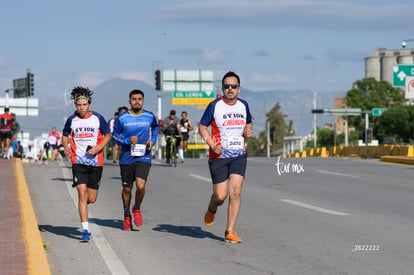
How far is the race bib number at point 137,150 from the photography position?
11.6 m

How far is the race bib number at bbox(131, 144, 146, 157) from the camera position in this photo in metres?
11.6

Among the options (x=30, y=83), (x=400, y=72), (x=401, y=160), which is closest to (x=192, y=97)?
(x=30, y=83)

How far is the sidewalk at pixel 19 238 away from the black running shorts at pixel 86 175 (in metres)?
0.81

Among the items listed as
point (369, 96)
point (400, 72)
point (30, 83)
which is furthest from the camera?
point (369, 96)

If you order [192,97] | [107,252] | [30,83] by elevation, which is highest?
[192,97]

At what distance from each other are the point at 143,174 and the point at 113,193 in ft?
21.0

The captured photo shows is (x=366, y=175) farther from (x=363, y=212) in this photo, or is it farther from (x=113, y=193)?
(x=363, y=212)

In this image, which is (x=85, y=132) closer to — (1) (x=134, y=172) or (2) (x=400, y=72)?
(1) (x=134, y=172)

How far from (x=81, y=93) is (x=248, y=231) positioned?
2789 mm

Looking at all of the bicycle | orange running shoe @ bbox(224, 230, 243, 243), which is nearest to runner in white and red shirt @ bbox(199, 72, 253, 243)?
orange running shoe @ bbox(224, 230, 243, 243)

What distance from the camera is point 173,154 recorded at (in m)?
28.3

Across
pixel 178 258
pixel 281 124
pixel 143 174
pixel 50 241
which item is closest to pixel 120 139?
pixel 143 174

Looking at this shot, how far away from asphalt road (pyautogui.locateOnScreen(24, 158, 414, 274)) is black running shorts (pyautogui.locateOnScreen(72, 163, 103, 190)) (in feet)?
2.29

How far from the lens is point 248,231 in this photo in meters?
11.4
